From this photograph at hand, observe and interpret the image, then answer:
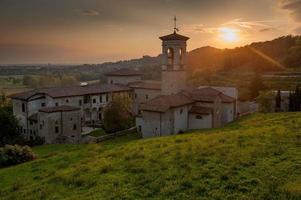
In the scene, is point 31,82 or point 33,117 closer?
point 33,117

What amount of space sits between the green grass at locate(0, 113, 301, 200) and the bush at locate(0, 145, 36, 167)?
557cm

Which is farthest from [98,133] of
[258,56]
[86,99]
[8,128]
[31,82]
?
[31,82]

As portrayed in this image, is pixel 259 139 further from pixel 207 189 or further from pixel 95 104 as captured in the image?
pixel 95 104

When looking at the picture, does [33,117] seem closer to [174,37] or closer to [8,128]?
[8,128]

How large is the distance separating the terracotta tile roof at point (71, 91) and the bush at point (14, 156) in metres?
22.4

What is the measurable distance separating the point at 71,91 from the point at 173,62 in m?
19.4

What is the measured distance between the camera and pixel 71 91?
175ft

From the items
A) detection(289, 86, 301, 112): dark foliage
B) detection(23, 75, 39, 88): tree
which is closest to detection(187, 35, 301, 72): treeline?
detection(289, 86, 301, 112): dark foliage

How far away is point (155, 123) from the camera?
36.0 metres

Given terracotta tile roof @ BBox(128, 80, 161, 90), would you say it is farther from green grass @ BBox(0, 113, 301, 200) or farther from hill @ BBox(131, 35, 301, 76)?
green grass @ BBox(0, 113, 301, 200)

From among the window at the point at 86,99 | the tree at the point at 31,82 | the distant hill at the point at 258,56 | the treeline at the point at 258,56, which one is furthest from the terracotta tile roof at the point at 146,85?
the tree at the point at 31,82

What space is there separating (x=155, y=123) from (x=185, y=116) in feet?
13.4

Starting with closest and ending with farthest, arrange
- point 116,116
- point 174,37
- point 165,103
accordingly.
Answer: point 165,103 < point 174,37 < point 116,116

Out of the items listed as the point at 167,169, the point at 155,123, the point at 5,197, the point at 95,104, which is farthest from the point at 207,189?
the point at 95,104
